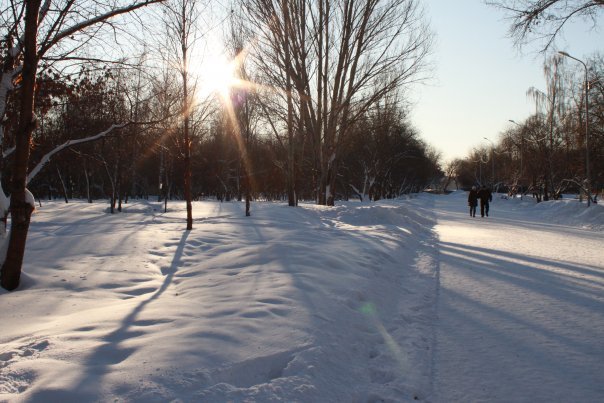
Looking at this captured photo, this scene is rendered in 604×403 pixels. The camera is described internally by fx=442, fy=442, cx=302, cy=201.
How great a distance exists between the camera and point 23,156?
569 centimetres

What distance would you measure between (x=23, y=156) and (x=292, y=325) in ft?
13.6

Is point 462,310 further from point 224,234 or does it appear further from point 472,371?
point 224,234

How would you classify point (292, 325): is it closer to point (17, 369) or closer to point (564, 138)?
point (17, 369)

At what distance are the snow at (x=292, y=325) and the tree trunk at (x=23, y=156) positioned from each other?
1.26 feet

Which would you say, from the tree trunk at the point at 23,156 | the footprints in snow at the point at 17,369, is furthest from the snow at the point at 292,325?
the tree trunk at the point at 23,156

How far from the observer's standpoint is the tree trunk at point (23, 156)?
5.58 metres

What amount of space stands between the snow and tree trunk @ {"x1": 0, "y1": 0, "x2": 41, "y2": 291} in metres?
0.38

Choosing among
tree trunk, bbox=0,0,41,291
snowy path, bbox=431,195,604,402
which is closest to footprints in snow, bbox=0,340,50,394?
tree trunk, bbox=0,0,41,291

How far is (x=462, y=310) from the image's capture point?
5746 mm

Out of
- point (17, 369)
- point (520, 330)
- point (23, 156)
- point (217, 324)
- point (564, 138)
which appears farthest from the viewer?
point (564, 138)

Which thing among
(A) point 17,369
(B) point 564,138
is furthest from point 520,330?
(B) point 564,138

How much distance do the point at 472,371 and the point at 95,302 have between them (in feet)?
14.3

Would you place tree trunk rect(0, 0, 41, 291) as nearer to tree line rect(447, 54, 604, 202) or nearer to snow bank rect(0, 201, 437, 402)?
snow bank rect(0, 201, 437, 402)

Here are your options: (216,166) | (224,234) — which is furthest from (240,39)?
(216,166)
